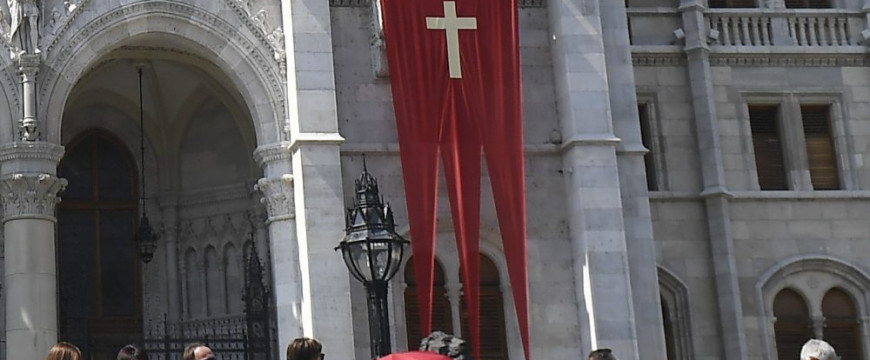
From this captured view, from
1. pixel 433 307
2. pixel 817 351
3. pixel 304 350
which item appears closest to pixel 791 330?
pixel 433 307

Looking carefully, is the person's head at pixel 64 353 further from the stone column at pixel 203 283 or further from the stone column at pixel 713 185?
the stone column at pixel 713 185

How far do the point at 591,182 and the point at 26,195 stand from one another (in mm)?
8592

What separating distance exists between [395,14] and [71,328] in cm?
730

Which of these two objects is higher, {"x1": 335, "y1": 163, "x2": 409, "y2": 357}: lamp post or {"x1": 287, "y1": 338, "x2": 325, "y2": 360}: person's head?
{"x1": 335, "y1": 163, "x2": 409, "y2": 357}: lamp post

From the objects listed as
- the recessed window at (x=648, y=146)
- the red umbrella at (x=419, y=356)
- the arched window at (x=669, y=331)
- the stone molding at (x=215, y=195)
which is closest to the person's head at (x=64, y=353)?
the red umbrella at (x=419, y=356)

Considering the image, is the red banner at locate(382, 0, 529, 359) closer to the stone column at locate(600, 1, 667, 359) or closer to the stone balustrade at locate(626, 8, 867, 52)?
the stone column at locate(600, 1, 667, 359)

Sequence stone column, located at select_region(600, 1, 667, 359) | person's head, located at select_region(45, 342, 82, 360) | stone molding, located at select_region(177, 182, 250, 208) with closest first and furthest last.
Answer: person's head, located at select_region(45, 342, 82, 360) < stone column, located at select_region(600, 1, 667, 359) < stone molding, located at select_region(177, 182, 250, 208)

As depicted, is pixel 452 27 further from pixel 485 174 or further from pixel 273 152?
pixel 273 152

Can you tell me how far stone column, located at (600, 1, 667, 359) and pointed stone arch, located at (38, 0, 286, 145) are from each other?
18.3ft

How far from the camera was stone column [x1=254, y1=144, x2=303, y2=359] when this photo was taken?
25000 mm

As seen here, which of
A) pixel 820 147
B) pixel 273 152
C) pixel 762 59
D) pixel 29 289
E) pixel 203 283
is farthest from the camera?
pixel 820 147

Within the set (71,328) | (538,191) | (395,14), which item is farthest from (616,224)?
(71,328)

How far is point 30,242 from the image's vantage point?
24.2 m

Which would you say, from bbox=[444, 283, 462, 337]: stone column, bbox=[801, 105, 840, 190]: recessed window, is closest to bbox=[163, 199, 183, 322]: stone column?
bbox=[444, 283, 462, 337]: stone column
